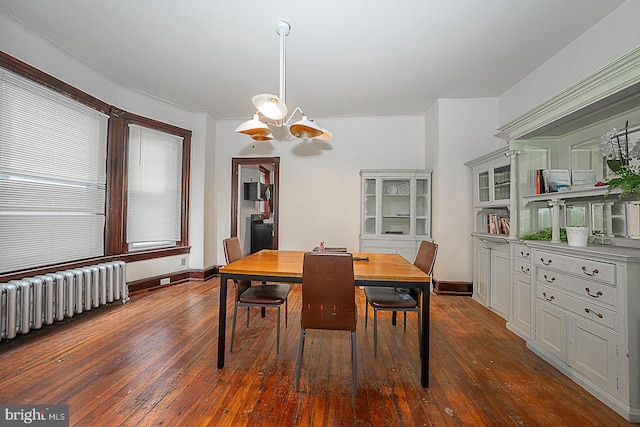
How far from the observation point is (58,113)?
2881 millimetres

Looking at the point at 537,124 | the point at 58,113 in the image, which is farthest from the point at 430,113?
the point at 58,113

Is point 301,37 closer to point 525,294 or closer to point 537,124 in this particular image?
point 537,124

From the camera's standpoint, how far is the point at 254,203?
6.59 m

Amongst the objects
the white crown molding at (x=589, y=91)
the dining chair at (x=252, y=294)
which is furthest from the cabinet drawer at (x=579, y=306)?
the dining chair at (x=252, y=294)

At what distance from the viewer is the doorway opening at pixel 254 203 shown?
485cm

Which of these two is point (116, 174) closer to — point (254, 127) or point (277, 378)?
point (254, 127)

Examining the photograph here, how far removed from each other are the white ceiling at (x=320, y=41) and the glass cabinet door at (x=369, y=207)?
4.39 feet

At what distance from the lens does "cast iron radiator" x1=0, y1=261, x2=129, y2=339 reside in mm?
2307

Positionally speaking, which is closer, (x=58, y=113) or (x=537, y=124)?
(x=537, y=124)

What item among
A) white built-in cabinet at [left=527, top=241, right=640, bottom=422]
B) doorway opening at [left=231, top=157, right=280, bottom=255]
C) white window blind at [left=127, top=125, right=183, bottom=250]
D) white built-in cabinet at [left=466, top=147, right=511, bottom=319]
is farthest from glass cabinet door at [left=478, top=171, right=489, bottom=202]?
white window blind at [left=127, top=125, right=183, bottom=250]

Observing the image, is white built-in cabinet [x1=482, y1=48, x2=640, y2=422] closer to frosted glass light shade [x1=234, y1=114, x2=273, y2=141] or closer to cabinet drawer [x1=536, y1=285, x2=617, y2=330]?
cabinet drawer [x1=536, y1=285, x2=617, y2=330]

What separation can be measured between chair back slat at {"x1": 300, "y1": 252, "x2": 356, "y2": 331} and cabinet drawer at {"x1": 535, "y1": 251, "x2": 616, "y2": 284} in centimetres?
158

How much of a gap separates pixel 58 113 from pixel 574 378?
518cm

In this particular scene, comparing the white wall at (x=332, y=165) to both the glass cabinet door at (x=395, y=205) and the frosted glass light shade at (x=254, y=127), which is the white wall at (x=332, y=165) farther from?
the frosted glass light shade at (x=254, y=127)
